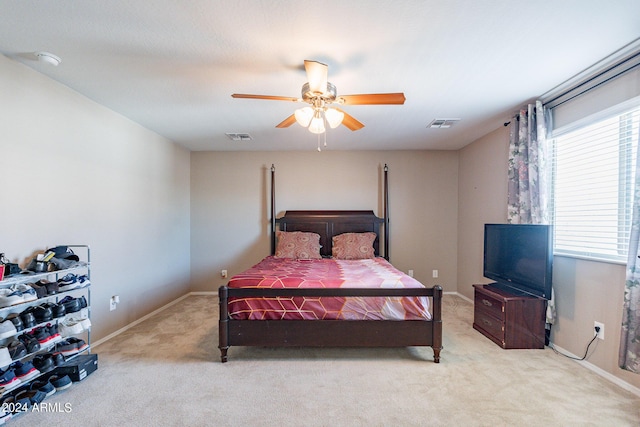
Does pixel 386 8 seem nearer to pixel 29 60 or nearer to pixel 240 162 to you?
pixel 29 60

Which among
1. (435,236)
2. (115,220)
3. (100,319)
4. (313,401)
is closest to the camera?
(313,401)

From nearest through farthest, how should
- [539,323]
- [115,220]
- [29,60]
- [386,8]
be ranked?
[386,8], [29,60], [539,323], [115,220]

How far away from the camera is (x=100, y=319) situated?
2855mm

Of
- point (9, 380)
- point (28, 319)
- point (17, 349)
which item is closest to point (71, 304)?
point (28, 319)

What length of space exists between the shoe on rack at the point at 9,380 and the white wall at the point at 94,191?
2.50 feet

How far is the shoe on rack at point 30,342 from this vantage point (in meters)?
1.86

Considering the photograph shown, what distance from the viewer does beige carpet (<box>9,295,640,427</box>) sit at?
1.76 m

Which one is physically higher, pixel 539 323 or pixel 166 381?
pixel 539 323

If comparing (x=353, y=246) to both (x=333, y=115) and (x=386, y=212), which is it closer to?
(x=386, y=212)

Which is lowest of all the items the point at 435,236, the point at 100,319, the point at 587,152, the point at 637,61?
the point at 100,319

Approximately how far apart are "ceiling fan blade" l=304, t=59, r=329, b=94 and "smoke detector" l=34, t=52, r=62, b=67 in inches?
69.9

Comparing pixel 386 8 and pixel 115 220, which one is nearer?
pixel 386 8

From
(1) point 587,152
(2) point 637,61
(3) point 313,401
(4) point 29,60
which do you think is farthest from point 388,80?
(4) point 29,60

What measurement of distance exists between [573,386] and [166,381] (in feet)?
9.81
